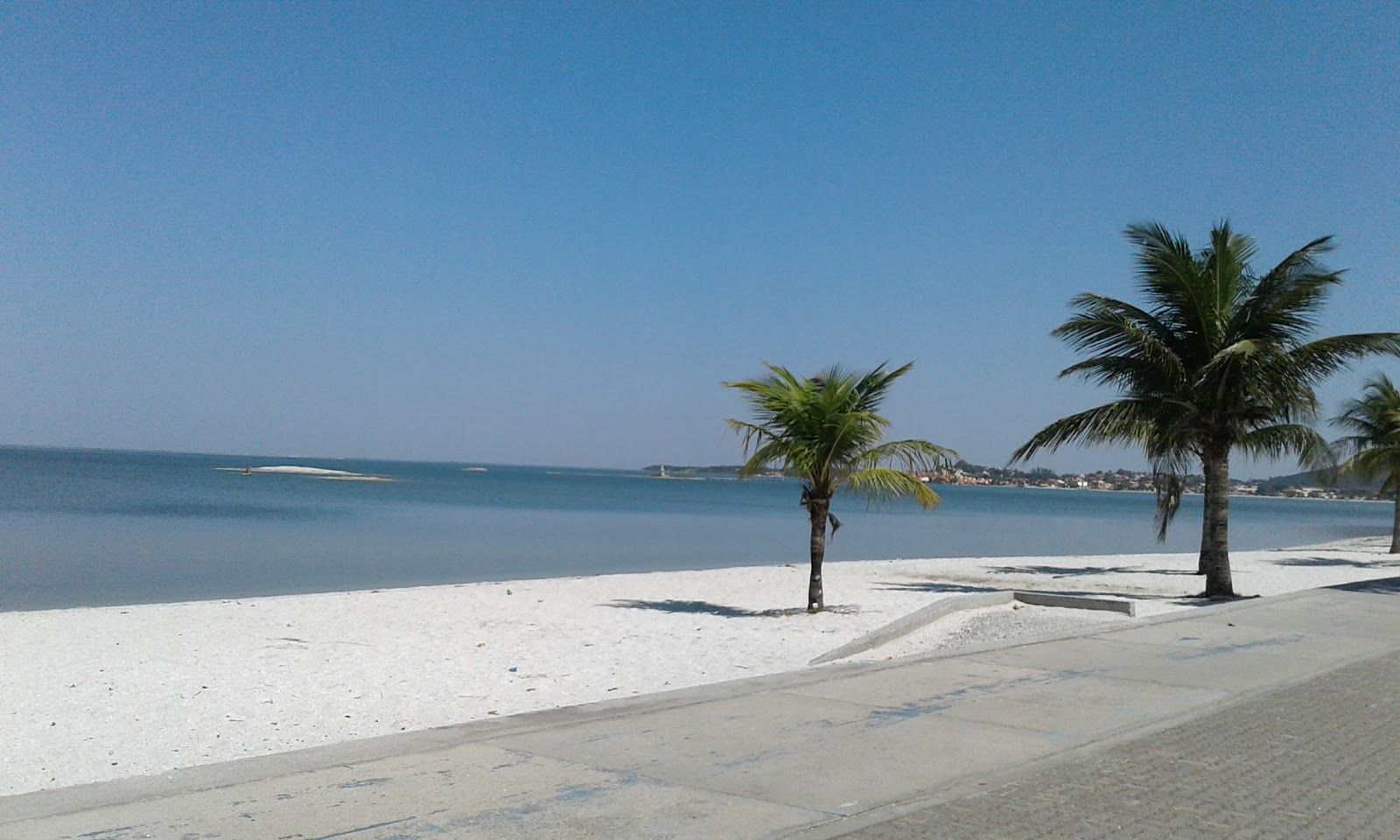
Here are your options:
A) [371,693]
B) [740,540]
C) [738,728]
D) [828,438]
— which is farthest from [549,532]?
[738,728]

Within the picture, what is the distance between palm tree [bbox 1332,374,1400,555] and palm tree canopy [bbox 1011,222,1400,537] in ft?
45.1

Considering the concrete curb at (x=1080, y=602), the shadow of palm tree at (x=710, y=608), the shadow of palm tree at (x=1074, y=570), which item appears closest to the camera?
the concrete curb at (x=1080, y=602)

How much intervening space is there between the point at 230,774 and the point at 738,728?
2.87 m

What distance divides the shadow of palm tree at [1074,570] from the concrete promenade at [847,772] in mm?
15821

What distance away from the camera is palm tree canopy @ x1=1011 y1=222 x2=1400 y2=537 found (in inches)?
646

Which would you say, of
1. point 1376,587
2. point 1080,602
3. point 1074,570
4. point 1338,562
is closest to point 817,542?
point 1080,602

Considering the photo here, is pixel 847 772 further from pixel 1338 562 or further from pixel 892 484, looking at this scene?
pixel 1338 562

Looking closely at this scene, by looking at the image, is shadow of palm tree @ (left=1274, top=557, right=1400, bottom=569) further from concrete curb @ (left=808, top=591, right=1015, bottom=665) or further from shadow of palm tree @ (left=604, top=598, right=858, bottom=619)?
shadow of palm tree @ (left=604, top=598, right=858, bottom=619)

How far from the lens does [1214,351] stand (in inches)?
669

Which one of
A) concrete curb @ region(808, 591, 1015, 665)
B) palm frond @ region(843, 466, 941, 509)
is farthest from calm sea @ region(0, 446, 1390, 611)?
concrete curb @ region(808, 591, 1015, 665)

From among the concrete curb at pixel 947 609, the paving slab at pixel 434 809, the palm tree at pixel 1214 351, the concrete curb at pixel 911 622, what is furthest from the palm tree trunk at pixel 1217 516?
the paving slab at pixel 434 809

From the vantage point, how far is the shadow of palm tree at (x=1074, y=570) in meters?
24.7

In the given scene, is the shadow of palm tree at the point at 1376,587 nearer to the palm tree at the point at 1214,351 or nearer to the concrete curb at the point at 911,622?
the palm tree at the point at 1214,351

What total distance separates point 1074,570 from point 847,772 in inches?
838
